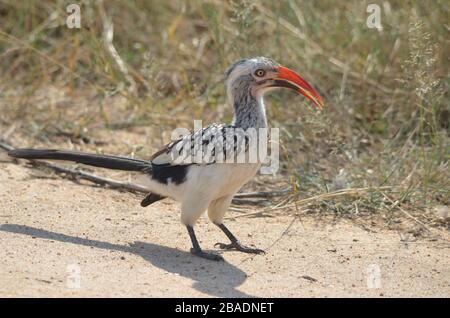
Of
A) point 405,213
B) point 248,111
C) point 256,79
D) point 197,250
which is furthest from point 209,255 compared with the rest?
point 405,213

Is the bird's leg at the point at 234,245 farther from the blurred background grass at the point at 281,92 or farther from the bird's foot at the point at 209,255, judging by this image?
the blurred background grass at the point at 281,92

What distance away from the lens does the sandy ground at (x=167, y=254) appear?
424 cm

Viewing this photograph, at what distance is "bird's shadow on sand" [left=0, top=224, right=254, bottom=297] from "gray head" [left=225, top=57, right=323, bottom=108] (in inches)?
41.6

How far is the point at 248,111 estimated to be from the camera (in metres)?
5.04

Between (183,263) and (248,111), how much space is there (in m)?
1.05

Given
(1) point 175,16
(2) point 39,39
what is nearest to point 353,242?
(1) point 175,16

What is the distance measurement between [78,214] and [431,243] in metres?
2.38

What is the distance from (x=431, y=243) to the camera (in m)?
5.18

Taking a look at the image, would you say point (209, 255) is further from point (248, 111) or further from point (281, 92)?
point (281, 92)

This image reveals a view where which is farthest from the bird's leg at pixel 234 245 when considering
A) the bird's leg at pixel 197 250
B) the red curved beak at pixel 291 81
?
the red curved beak at pixel 291 81

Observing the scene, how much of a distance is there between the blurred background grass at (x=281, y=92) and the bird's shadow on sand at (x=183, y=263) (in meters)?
1.30

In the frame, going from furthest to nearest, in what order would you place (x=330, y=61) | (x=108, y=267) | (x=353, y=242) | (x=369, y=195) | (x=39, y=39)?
(x=39, y=39) → (x=330, y=61) → (x=369, y=195) → (x=353, y=242) → (x=108, y=267)

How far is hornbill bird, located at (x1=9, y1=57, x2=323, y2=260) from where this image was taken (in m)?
4.77
